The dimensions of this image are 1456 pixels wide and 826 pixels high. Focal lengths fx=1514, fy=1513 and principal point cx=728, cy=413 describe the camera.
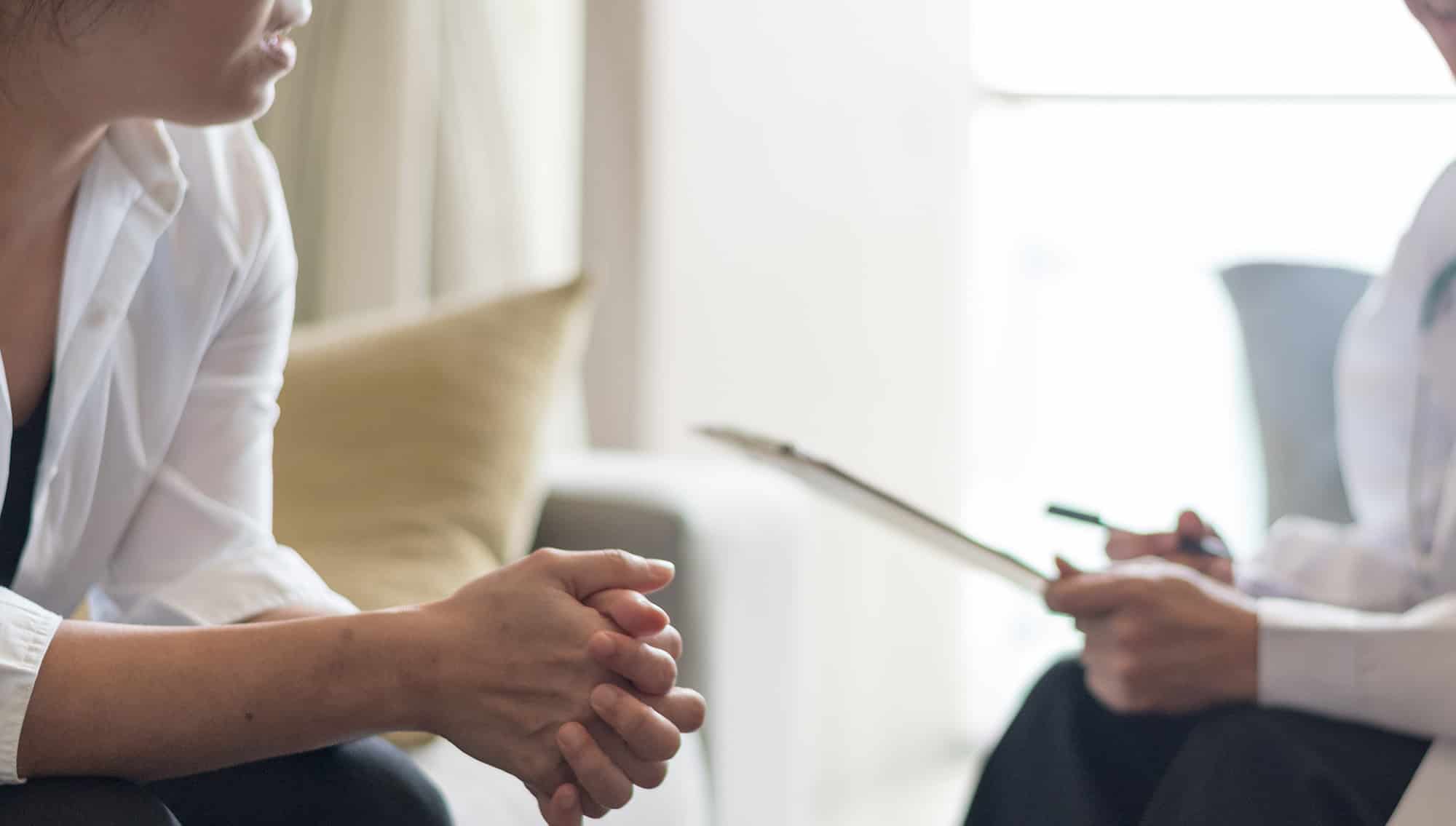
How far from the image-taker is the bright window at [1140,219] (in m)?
2.08

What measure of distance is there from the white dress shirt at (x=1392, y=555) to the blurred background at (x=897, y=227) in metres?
0.66

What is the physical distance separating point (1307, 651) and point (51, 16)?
75cm

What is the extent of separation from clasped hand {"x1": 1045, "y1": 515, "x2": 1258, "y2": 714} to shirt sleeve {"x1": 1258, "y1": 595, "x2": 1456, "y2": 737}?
0.05ft

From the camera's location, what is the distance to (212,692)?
735 mm

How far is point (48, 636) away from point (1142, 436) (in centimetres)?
195

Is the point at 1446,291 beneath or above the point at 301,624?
above

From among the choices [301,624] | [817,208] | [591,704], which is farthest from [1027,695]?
[817,208]

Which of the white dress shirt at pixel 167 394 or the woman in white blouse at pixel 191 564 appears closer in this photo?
the woman in white blouse at pixel 191 564

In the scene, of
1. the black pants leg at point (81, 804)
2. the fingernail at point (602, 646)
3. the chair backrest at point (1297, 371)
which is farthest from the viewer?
the chair backrest at point (1297, 371)

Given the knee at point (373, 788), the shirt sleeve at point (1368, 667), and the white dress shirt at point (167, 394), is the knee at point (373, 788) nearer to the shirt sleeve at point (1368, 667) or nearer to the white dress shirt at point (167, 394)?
the white dress shirt at point (167, 394)

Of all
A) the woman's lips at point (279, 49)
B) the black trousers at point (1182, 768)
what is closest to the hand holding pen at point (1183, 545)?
the black trousers at point (1182, 768)

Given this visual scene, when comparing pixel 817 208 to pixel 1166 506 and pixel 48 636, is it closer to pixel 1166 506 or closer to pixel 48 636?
pixel 1166 506

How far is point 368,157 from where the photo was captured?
2055 mm

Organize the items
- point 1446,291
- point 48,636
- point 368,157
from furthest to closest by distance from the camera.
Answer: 1. point 368,157
2. point 1446,291
3. point 48,636
